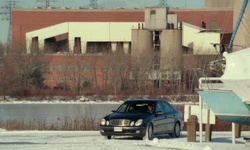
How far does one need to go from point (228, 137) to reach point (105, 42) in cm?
8822

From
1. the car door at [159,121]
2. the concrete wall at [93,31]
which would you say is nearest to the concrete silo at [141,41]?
the concrete wall at [93,31]

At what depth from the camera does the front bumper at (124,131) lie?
29969mm

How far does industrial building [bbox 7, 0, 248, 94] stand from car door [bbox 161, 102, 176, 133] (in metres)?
66.5

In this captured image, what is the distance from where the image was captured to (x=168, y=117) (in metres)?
32.5

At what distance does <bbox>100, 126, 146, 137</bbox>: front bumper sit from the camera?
30.0 metres

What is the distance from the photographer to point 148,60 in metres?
106

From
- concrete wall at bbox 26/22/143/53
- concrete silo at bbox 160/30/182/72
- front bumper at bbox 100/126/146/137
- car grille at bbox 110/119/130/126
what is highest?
concrete wall at bbox 26/22/143/53

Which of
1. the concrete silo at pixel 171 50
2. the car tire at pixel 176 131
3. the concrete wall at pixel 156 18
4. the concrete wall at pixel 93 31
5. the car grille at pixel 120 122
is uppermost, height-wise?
the concrete wall at pixel 156 18

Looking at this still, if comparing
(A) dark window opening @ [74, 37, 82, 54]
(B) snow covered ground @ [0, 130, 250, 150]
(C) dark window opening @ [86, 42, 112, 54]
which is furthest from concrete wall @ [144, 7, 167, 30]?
(B) snow covered ground @ [0, 130, 250, 150]

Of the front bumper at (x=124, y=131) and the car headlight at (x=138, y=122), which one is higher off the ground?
the car headlight at (x=138, y=122)

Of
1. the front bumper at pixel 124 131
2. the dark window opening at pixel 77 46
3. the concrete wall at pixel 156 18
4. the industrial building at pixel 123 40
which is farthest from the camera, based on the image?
the dark window opening at pixel 77 46

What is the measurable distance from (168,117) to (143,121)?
2.48 metres

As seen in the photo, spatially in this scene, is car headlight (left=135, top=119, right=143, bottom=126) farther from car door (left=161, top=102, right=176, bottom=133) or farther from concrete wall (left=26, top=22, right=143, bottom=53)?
concrete wall (left=26, top=22, right=143, bottom=53)

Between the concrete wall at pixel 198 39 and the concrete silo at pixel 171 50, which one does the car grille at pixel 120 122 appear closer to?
the concrete wall at pixel 198 39
